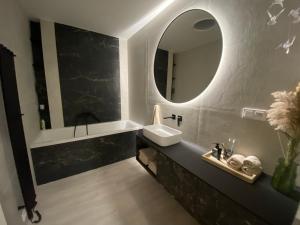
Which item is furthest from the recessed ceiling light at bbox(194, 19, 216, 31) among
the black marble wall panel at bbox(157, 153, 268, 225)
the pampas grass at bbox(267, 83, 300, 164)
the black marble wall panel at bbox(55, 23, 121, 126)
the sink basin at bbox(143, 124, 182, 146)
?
the black marble wall panel at bbox(55, 23, 121, 126)

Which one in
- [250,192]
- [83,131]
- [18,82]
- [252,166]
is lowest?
[83,131]

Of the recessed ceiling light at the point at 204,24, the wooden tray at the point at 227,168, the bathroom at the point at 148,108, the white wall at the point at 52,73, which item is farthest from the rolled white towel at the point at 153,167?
the white wall at the point at 52,73

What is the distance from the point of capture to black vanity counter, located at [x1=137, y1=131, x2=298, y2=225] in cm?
72

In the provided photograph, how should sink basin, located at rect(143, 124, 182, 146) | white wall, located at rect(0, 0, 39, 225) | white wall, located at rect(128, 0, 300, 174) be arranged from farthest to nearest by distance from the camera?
sink basin, located at rect(143, 124, 182, 146), white wall, located at rect(0, 0, 39, 225), white wall, located at rect(128, 0, 300, 174)

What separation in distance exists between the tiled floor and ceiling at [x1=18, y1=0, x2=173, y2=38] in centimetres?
243

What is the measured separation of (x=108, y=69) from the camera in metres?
2.89

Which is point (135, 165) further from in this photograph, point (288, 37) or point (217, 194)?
point (288, 37)

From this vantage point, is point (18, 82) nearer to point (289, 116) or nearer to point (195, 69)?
point (195, 69)

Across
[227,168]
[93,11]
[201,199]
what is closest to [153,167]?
[201,199]

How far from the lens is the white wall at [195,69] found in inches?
53.0

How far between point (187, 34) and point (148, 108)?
1298 mm

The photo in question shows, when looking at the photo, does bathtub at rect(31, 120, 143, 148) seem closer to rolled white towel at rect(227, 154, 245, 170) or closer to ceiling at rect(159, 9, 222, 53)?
ceiling at rect(159, 9, 222, 53)

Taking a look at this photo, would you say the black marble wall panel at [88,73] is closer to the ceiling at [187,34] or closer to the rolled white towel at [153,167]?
the ceiling at [187,34]

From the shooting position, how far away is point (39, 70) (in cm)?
231
